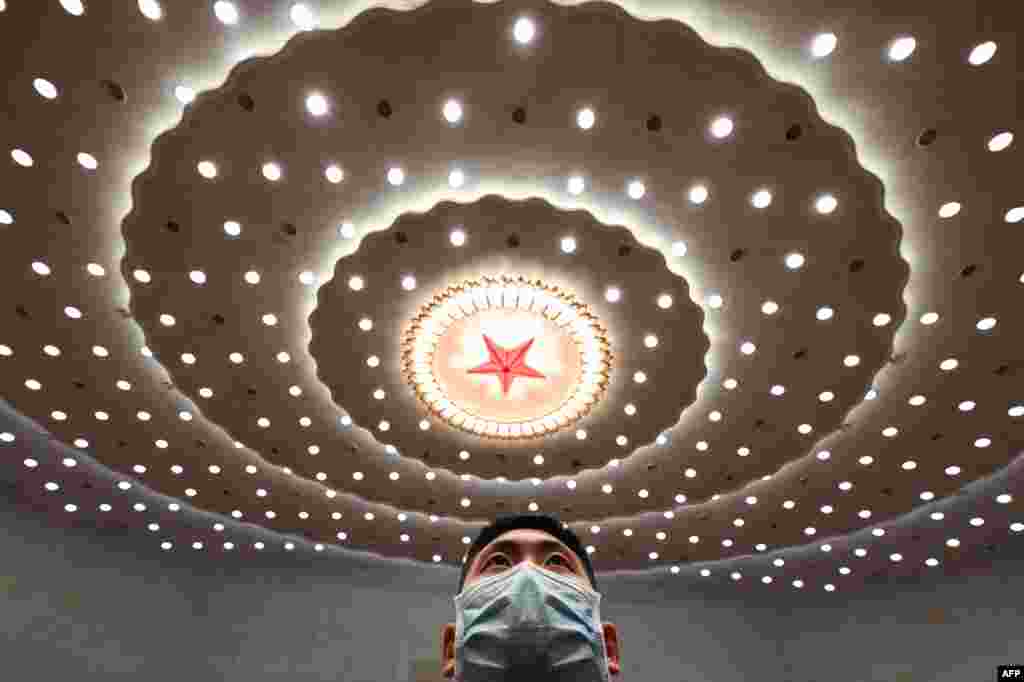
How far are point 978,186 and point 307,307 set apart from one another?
501cm

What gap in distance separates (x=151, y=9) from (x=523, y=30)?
205 centimetres

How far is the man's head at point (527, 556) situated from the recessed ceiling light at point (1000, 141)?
363 cm

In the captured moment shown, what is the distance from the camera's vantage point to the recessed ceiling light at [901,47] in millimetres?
3832

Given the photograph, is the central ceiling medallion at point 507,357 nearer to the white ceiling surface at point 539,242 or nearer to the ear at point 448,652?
the white ceiling surface at point 539,242

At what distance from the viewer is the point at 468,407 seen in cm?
680

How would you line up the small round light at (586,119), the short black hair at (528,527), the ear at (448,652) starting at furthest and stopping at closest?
the short black hair at (528,527) < the small round light at (586,119) < the ear at (448,652)

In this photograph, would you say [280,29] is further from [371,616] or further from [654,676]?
[654,676]

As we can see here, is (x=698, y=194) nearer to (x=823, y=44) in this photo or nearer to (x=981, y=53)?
(x=823, y=44)

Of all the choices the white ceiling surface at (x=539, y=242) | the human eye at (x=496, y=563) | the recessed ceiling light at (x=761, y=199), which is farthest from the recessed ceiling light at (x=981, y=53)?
the human eye at (x=496, y=563)

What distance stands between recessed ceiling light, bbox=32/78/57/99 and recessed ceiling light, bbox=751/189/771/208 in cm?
447

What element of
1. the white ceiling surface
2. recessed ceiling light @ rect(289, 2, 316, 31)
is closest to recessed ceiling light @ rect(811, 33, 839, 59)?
the white ceiling surface

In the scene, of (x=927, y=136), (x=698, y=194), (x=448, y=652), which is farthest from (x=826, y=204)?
(x=448, y=652)

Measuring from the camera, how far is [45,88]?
4160 mm

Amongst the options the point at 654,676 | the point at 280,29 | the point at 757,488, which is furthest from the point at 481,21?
the point at 654,676
